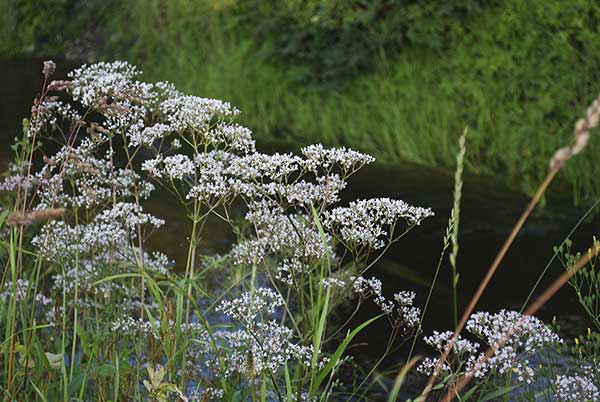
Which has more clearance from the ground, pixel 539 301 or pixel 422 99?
pixel 422 99

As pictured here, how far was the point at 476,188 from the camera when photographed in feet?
22.0

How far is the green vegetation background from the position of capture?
6.81m

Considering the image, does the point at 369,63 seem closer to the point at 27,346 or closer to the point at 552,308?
the point at 552,308

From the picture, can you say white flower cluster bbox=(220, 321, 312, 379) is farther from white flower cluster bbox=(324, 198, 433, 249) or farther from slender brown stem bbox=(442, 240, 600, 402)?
slender brown stem bbox=(442, 240, 600, 402)

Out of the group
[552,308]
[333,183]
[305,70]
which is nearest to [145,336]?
[333,183]

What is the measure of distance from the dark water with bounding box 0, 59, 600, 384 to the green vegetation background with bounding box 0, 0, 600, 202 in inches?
12.7

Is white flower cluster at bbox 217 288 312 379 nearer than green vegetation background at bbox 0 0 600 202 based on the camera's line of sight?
Yes

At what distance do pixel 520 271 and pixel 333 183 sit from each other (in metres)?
2.86

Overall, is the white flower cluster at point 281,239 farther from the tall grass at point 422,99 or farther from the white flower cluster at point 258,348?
the tall grass at point 422,99

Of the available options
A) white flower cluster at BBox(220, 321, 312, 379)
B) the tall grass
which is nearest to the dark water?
the tall grass

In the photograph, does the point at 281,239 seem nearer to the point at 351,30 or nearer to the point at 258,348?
the point at 258,348

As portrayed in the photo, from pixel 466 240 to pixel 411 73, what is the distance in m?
2.44

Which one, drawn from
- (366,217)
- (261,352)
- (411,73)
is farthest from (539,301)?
(411,73)

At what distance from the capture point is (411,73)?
7.82 m
